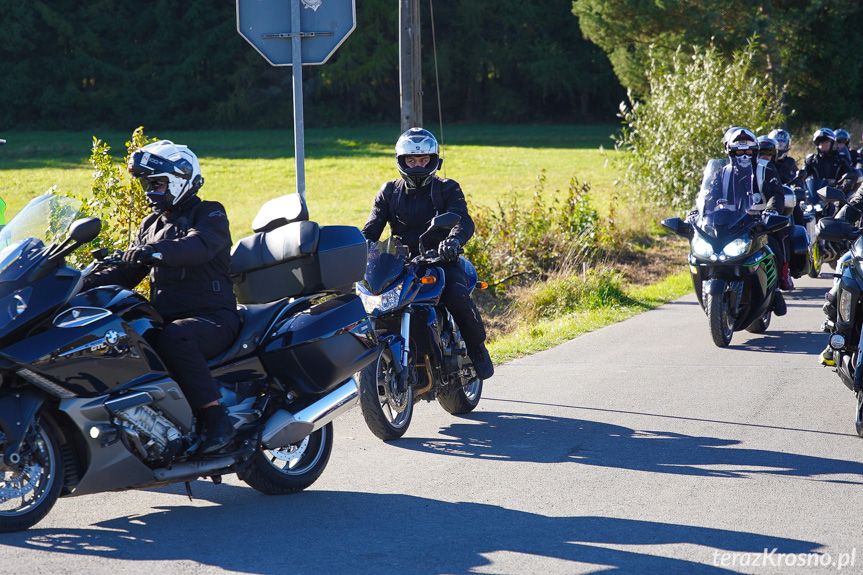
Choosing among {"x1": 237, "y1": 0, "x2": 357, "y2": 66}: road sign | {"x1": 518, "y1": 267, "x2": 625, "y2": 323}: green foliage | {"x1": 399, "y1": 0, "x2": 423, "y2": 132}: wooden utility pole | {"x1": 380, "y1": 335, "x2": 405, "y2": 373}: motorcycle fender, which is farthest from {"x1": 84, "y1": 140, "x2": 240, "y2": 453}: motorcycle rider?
{"x1": 518, "y1": 267, "x2": 625, "y2": 323}: green foliage

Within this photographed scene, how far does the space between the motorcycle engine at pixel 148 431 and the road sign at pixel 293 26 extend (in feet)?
11.4

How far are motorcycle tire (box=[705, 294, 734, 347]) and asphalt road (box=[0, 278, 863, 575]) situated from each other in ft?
4.60

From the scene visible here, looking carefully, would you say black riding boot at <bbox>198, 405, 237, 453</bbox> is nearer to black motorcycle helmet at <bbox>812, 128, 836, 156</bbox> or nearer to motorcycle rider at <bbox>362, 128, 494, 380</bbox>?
motorcycle rider at <bbox>362, 128, 494, 380</bbox>

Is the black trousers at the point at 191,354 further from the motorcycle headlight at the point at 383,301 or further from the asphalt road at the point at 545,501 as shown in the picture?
the motorcycle headlight at the point at 383,301

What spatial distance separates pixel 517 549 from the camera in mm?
4617

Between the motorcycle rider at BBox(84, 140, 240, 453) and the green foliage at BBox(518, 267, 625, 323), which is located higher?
the motorcycle rider at BBox(84, 140, 240, 453)

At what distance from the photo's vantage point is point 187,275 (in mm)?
5180

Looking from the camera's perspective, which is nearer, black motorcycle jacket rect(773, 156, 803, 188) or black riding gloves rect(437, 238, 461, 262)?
black riding gloves rect(437, 238, 461, 262)

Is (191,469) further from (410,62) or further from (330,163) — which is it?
(330,163)

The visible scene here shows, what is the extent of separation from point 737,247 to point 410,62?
3816mm

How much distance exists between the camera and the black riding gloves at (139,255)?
479 centimetres

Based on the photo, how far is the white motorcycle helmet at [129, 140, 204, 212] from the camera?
16.8ft

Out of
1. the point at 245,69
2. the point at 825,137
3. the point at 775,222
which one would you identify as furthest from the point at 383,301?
the point at 245,69

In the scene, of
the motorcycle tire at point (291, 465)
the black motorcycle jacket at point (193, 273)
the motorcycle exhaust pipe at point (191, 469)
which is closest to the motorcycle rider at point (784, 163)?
the motorcycle tire at point (291, 465)
